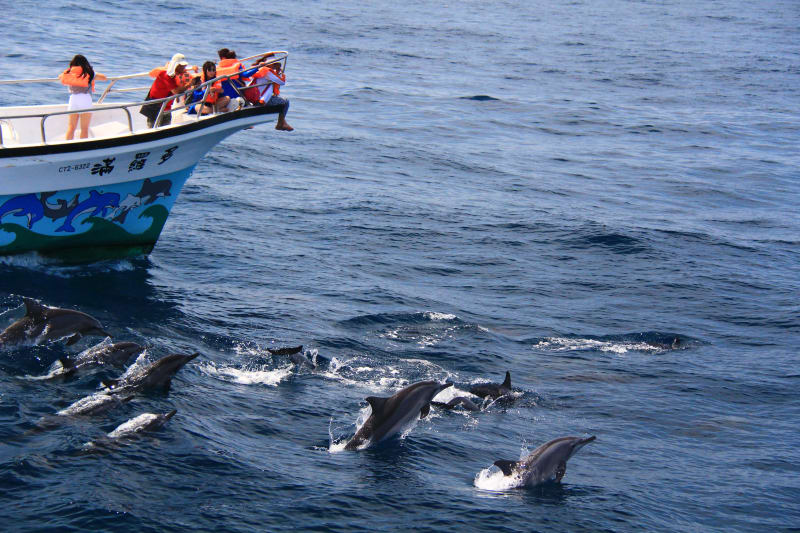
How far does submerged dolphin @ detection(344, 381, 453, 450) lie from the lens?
13469mm

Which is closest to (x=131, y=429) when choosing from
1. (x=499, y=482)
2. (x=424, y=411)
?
(x=424, y=411)

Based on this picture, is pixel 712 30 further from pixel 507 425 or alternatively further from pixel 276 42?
pixel 507 425

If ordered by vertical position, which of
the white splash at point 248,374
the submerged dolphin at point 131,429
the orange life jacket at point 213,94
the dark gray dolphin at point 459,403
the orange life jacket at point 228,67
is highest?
the orange life jacket at point 228,67

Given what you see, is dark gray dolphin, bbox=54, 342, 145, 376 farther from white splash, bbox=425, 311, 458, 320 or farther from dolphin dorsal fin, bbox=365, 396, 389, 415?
white splash, bbox=425, 311, 458, 320

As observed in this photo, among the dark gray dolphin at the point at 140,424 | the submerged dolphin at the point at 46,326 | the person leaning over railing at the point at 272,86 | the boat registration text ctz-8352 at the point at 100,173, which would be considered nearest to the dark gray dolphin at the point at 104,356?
the submerged dolphin at the point at 46,326

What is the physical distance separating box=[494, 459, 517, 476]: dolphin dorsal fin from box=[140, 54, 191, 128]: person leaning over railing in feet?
35.2

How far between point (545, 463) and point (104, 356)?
23.1 feet

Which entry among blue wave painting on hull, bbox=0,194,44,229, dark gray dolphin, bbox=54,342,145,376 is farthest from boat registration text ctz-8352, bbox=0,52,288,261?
dark gray dolphin, bbox=54,342,145,376

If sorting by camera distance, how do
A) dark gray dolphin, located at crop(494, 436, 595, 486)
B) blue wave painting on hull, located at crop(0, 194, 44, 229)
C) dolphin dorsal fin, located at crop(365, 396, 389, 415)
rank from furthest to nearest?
blue wave painting on hull, located at crop(0, 194, 44, 229)
dolphin dorsal fin, located at crop(365, 396, 389, 415)
dark gray dolphin, located at crop(494, 436, 595, 486)

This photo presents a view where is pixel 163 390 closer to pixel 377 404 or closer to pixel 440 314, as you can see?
pixel 377 404

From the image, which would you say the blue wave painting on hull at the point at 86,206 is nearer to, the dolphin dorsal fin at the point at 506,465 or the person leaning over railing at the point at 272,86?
the person leaning over railing at the point at 272,86

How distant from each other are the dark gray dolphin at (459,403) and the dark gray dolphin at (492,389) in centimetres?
23

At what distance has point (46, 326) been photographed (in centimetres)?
1539

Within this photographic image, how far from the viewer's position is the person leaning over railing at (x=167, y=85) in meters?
19.2
